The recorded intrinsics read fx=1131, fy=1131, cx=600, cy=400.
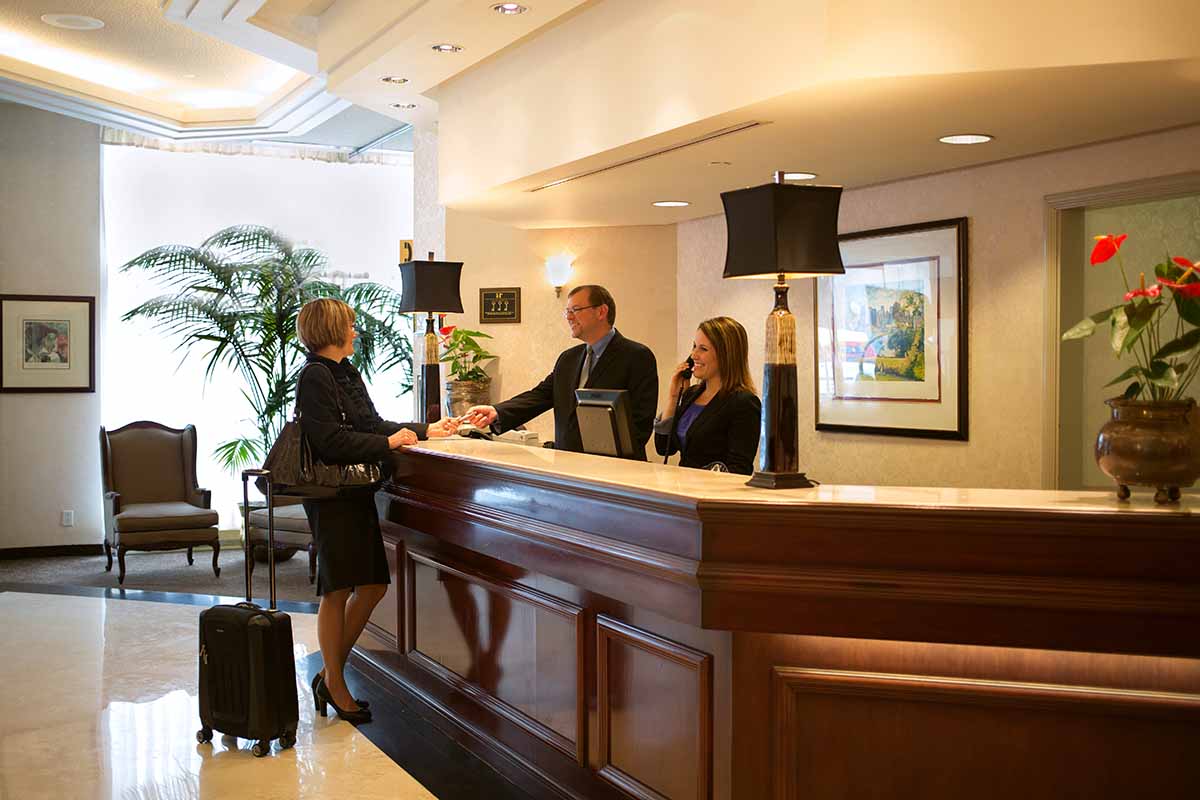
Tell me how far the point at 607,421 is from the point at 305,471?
48.9 inches

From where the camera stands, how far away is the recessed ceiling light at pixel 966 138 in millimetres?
4848

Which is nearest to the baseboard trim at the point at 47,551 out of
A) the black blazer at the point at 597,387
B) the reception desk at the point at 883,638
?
the black blazer at the point at 597,387

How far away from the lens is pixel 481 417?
5.44 m

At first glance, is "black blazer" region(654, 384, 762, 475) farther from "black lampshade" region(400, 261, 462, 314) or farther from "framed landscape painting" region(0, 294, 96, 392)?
"framed landscape painting" region(0, 294, 96, 392)

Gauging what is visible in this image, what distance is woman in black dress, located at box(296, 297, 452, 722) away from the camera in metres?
4.56

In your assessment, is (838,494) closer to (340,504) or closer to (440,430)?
(340,504)

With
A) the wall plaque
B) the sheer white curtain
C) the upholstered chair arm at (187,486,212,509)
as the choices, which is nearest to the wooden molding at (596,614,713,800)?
the wall plaque

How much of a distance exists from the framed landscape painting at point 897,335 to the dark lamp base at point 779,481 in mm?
2992

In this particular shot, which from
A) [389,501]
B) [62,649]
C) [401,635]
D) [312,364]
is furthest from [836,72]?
[62,649]

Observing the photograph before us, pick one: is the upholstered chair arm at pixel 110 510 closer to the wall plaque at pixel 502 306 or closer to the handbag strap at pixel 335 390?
the wall plaque at pixel 502 306

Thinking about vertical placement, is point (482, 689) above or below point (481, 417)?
below

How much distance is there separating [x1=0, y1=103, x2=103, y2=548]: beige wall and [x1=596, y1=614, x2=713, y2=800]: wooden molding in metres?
7.53

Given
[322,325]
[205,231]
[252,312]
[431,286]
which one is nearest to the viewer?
[322,325]

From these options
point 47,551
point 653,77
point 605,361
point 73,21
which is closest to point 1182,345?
point 653,77
